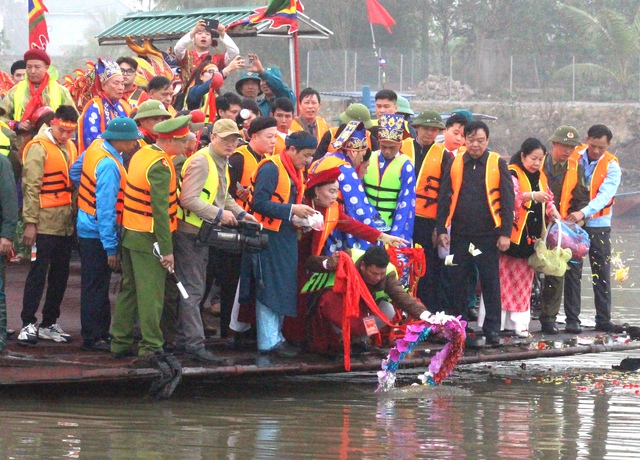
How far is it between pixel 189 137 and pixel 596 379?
3828mm

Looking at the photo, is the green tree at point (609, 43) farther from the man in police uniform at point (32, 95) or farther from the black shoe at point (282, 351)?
the black shoe at point (282, 351)

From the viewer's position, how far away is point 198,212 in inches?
313

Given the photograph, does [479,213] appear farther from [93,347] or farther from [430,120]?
[93,347]

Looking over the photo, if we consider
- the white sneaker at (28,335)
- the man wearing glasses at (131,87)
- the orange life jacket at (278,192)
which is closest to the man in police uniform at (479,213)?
the orange life jacket at (278,192)

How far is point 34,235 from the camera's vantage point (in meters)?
8.43

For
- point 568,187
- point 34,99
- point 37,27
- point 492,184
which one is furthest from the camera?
point 37,27

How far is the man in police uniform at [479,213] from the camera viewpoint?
9305 millimetres

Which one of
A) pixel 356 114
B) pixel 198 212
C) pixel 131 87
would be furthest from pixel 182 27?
pixel 198 212

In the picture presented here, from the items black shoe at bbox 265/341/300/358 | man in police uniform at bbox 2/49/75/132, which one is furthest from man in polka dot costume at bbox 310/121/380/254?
man in police uniform at bbox 2/49/75/132

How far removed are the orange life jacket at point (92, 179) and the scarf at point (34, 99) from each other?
1849mm

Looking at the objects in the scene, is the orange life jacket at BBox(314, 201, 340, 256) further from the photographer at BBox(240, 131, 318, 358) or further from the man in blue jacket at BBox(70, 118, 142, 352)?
the man in blue jacket at BBox(70, 118, 142, 352)

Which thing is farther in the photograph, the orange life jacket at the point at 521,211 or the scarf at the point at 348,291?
the orange life jacket at the point at 521,211

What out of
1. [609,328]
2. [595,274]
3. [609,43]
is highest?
[609,43]

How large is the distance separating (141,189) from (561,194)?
4.23 m
